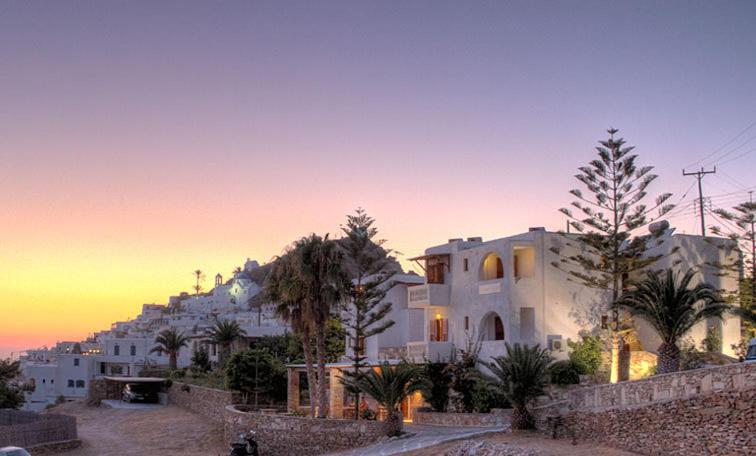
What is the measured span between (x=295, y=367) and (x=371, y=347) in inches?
266

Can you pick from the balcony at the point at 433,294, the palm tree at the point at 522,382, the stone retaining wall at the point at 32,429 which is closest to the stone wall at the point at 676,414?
the palm tree at the point at 522,382

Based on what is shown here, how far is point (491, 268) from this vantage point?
3447 cm

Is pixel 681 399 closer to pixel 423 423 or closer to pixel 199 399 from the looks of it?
pixel 423 423

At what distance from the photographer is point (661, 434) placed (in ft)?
60.8

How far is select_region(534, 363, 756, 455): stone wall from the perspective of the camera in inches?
643

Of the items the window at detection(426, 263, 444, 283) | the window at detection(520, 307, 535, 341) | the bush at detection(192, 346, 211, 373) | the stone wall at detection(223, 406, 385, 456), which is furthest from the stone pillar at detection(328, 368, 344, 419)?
the bush at detection(192, 346, 211, 373)

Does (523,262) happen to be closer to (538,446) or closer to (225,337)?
(538,446)

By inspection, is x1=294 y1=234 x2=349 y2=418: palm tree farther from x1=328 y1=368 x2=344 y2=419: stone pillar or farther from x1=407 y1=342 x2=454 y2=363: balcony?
x1=407 y1=342 x2=454 y2=363: balcony

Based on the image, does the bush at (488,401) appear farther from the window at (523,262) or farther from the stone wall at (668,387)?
the stone wall at (668,387)

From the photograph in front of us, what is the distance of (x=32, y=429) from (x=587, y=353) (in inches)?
853

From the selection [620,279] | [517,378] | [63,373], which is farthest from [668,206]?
[63,373]

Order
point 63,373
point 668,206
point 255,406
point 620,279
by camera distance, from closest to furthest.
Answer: point 668,206
point 620,279
point 255,406
point 63,373

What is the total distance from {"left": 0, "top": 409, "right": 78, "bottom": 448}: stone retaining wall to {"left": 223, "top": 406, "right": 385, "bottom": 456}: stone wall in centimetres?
856

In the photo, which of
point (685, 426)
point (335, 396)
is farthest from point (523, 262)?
point (685, 426)
